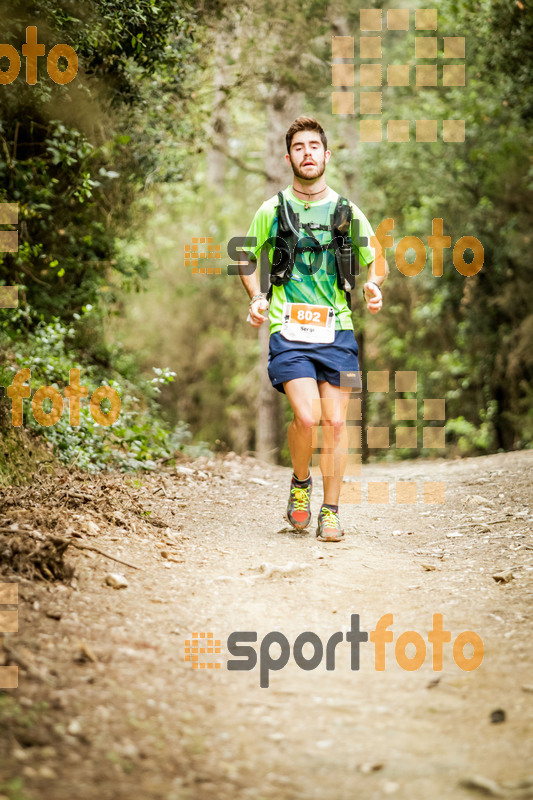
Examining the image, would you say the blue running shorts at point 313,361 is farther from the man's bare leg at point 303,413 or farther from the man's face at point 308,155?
the man's face at point 308,155

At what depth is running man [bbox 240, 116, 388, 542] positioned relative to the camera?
487 centimetres

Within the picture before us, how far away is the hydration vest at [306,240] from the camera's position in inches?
192

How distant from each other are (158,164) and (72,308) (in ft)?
6.47

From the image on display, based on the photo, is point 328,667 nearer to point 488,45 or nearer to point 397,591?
point 397,591

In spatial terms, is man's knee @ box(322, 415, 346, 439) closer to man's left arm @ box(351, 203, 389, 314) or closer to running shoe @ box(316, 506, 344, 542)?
running shoe @ box(316, 506, 344, 542)

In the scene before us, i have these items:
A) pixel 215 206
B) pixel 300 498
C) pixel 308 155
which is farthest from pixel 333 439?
pixel 215 206

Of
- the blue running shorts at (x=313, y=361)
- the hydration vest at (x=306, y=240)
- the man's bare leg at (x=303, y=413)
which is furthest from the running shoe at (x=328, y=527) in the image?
the hydration vest at (x=306, y=240)

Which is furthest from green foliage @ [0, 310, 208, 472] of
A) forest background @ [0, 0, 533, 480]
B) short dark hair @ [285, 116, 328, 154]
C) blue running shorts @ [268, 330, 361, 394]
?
short dark hair @ [285, 116, 328, 154]

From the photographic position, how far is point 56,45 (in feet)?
20.6

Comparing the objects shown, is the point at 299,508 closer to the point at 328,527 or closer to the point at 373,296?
the point at 328,527

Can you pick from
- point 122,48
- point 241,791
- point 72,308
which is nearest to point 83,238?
point 72,308

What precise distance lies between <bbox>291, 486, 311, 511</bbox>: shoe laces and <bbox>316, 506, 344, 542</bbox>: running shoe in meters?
0.12

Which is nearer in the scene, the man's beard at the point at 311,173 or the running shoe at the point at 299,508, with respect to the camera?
the man's beard at the point at 311,173

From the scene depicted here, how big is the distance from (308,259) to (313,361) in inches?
25.5
